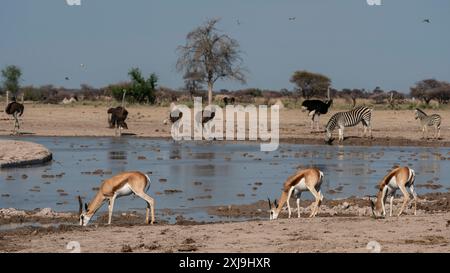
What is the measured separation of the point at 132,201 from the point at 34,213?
2.60 metres

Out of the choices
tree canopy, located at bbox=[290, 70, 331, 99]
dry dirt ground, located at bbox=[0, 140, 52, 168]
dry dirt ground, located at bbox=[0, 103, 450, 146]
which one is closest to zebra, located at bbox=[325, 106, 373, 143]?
dry dirt ground, located at bbox=[0, 103, 450, 146]

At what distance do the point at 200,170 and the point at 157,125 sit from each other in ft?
64.3

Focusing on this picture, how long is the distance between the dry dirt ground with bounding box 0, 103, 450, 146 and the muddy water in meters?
2.93

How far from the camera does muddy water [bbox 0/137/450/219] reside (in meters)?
17.5

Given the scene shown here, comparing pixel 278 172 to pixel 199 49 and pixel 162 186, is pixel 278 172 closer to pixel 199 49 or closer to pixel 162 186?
pixel 162 186

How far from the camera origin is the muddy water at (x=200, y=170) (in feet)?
57.3

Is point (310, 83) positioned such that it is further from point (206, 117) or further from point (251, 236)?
point (251, 236)

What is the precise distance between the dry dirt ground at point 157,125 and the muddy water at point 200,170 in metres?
2.93

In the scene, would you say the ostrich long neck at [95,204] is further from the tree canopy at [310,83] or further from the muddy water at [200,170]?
the tree canopy at [310,83]

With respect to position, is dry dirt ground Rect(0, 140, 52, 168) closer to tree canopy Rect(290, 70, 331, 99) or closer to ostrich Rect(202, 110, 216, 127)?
ostrich Rect(202, 110, 216, 127)

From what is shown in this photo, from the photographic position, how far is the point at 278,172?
74.6ft

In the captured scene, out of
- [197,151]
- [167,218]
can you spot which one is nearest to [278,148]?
[197,151]

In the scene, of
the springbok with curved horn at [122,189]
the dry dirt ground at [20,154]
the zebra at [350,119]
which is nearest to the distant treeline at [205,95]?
the zebra at [350,119]

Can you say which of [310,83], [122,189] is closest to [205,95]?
[310,83]
